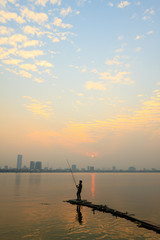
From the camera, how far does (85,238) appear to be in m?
15.0

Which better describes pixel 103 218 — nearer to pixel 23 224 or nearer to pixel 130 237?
pixel 130 237

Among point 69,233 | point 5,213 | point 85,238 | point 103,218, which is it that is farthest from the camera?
point 5,213

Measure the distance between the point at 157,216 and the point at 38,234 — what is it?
49.4 feet

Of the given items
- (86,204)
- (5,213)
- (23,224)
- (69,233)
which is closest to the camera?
(69,233)

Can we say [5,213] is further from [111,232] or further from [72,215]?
[111,232]

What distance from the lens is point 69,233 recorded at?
16172 millimetres

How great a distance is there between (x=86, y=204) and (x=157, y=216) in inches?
332

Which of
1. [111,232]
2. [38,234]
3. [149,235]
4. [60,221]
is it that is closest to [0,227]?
[38,234]

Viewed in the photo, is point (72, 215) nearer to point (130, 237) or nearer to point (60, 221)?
point (60, 221)

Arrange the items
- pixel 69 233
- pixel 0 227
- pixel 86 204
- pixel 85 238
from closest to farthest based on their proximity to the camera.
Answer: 1. pixel 85 238
2. pixel 69 233
3. pixel 0 227
4. pixel 86 204

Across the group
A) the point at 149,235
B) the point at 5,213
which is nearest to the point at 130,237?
the point at 149,235

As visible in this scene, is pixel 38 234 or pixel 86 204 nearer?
pixel 38 234

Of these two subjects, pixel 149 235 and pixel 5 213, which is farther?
pixel 5 213

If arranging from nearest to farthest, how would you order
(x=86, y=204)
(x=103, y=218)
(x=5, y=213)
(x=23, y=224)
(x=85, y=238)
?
(x=85, y=238) < (x=23, y=224) < (x=103, y=218) < (x=5, y=213) < (x=86, y=204)
